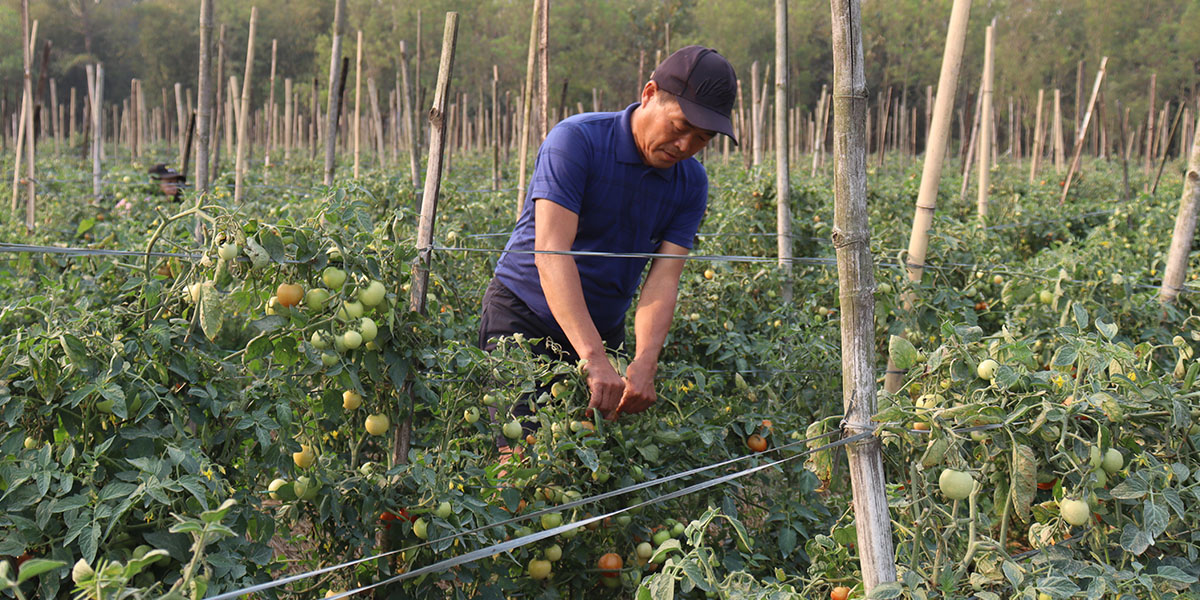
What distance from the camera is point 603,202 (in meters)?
2.20

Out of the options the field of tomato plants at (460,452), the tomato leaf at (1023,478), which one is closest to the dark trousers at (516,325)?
the field of tomato plants at (460,452)

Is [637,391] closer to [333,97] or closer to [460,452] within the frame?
[460,452]

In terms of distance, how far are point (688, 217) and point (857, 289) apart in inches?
48.5

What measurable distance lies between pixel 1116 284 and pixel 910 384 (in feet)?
5.52

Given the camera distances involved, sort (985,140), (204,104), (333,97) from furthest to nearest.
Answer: (985,140) → (333,97) → (204,104)

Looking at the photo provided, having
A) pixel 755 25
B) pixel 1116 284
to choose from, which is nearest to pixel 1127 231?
pixel 1116 284

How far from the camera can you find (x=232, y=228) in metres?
1.52

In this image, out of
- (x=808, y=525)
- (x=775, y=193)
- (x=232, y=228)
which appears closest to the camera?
(x=232, y=228)

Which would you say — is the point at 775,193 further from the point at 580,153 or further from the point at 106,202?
the point at 106,202

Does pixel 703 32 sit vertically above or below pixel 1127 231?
above

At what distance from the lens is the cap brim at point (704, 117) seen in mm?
2012

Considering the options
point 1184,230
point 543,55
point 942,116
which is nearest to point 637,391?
point 942,116

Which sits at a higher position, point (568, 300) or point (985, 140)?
point (985, 140)

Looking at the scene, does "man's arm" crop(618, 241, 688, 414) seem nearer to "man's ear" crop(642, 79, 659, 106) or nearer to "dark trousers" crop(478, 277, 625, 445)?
"dark trousers" crop(478, 277, 625, 445)
